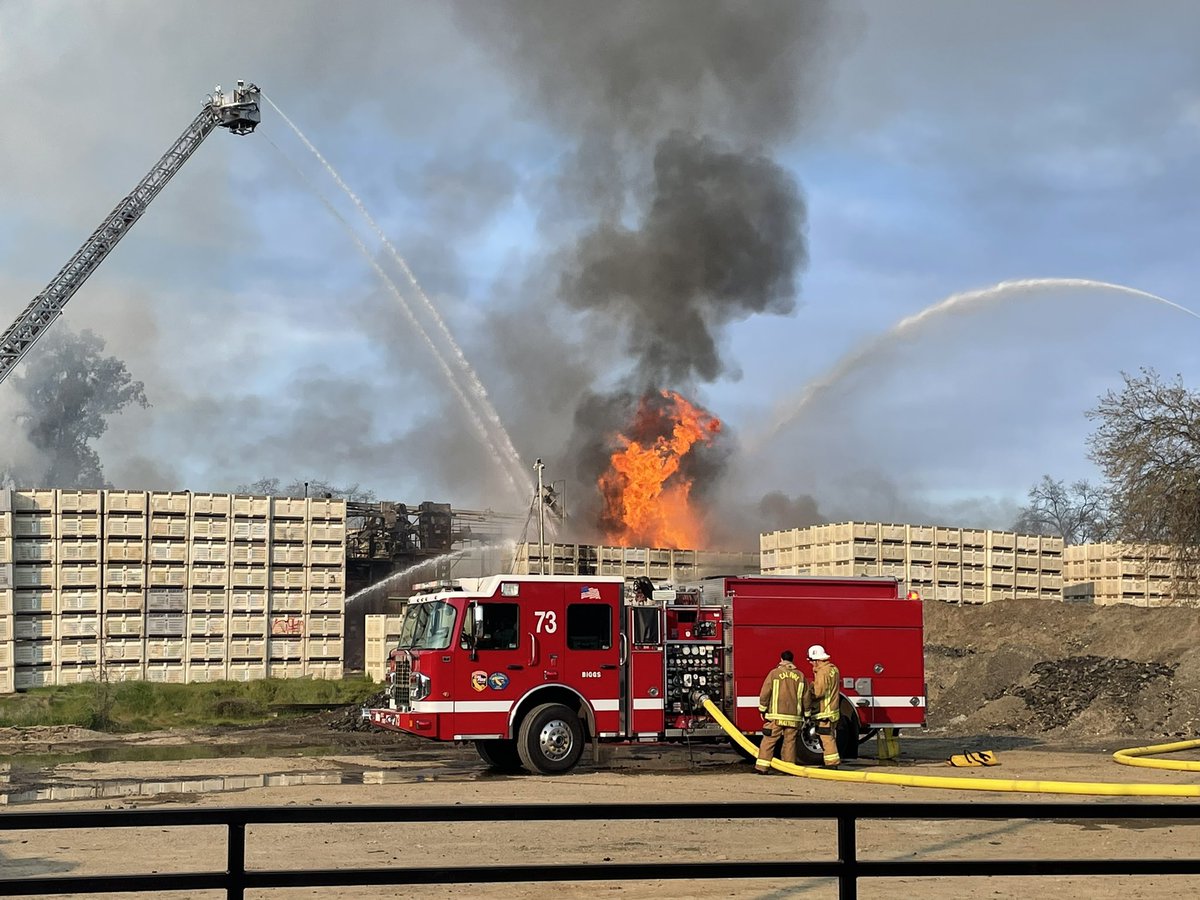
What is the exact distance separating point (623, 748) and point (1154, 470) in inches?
618

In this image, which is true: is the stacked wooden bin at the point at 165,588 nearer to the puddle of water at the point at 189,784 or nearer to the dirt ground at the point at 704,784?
the dirt ground at the point at 704,784

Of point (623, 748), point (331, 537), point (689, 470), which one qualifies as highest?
point (689, 470)

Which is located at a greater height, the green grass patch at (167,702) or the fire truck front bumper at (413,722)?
the fire truck front bumper at (413,722)

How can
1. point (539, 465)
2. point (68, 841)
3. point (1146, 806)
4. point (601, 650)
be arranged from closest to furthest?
point (1146, 806)
point (68, 841)
point (601, 650)
point (539, 465)

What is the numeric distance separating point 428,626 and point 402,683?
82 cm

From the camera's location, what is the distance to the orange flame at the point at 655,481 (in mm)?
42875

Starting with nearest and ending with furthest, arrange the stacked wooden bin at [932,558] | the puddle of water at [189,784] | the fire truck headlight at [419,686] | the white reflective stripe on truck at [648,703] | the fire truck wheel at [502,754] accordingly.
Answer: the puddle of water at [189,784], the fire truck headlight at [419,686], the white reflective stripe on truck at [648,703], the fire truck wheel at [502,754], the stacked wooden bin at [932,558]

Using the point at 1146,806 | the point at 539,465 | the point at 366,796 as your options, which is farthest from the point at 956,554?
the point at 1146,806

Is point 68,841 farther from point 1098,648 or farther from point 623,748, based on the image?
point 1098,648

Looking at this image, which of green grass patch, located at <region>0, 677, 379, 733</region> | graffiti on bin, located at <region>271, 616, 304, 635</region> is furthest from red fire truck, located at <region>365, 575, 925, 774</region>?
graffiti on bin, located at <region>271, 616, 304, 635</region>

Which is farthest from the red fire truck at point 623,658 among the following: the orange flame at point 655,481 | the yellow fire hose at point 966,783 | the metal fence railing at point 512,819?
the orange flame at point 655,481

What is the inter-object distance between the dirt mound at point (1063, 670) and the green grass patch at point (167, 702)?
1247cm

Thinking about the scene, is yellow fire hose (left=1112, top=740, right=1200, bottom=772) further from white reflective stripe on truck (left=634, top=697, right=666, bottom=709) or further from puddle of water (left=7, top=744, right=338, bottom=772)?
puddle of water (left=7, top=744, right=338, bottom=772)

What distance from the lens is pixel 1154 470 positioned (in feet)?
101
